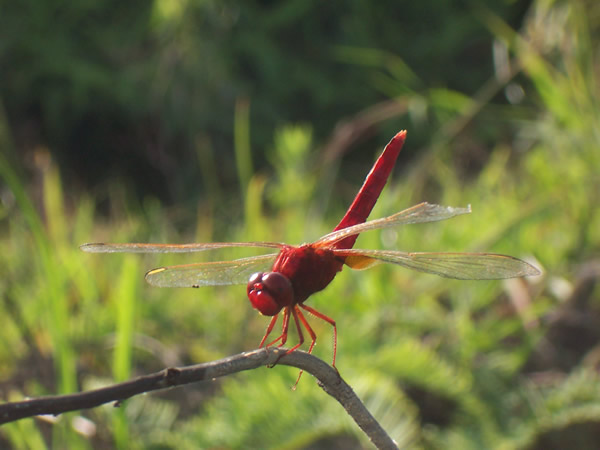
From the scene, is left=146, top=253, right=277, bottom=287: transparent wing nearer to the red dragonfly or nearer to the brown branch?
the red dragonfly

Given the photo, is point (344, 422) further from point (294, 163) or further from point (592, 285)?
point (294, 163)

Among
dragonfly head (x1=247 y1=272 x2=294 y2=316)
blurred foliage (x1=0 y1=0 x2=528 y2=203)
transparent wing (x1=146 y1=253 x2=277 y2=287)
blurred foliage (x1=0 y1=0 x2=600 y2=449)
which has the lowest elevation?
blurred foliage (x1=0 y1=0 x2=528 y2=203)

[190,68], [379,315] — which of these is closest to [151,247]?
[379,315]

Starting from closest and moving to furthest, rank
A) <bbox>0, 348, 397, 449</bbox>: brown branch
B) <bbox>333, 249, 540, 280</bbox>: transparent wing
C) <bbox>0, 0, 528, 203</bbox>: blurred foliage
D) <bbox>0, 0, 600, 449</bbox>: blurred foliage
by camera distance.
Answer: <bbox>0, 348, 397, 449</bbox>: brown branch, <bbox>333, 249, 540, 280</bbox>: transparent wing, <bbox>0, 0, 600, 449</bbox>: blurred foliage, <bbox>0, 0, 528, 203</bbox>: blurred foliage

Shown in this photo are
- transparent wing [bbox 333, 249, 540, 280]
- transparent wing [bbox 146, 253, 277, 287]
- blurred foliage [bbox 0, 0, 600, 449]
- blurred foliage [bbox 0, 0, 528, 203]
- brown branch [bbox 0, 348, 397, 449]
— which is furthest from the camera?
blurred foliage [bbox 0, 0, 528, 203]

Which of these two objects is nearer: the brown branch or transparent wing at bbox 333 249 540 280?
the brown branch

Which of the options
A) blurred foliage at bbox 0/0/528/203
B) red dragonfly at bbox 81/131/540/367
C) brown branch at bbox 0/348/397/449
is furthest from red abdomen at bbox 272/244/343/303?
blurred foliage at bbox 0/0/528/203

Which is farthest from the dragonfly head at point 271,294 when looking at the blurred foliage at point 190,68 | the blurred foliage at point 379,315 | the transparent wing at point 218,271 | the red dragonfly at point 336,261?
the blurred foliage at point 190,68

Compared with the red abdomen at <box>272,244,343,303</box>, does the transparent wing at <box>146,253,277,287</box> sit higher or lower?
lower

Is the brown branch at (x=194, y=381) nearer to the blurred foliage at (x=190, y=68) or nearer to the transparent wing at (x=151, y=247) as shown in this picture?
the transparent wing at (x=151, y=247)
